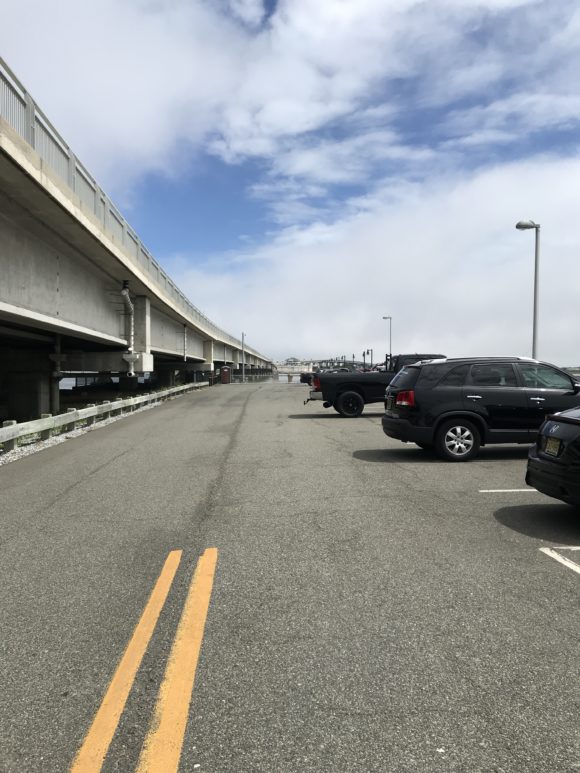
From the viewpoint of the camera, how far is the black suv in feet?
32.1

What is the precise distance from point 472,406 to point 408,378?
120 cm

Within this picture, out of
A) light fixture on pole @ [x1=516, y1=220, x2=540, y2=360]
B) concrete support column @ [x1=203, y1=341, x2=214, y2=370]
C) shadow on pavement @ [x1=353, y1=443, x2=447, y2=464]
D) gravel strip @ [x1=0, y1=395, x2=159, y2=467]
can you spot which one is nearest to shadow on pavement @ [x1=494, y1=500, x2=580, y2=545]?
shadow on pavement @ [x1=353, y1=443, x2=447, y2=464]

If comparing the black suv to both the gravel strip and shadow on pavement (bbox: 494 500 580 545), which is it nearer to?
shadow on pavement (bbox: 494 500 580 545)

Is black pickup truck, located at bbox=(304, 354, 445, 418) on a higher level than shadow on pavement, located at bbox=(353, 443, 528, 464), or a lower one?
higher

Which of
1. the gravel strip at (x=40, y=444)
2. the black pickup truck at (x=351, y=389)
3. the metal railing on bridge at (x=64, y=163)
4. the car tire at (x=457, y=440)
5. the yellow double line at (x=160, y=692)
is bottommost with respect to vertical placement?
the gravel strip at (x=40, y=444)

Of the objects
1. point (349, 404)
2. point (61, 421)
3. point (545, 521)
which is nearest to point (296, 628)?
point (545, 521)

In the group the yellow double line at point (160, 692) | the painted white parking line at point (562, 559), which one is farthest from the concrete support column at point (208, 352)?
the yellow double line at point (160, 692)

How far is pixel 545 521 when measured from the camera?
20.1ft

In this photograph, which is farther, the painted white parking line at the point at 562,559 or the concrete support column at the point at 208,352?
the concrete support column at the point at 208,352

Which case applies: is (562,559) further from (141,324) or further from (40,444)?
(141,324)

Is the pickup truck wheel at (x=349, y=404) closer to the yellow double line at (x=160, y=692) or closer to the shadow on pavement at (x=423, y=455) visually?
the shadow on pavement at (x=423, y=455)

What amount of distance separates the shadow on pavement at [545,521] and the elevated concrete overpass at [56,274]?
9458mm

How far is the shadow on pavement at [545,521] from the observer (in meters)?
5.59

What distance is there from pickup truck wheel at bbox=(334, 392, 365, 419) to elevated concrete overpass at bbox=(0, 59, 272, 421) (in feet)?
27.7
